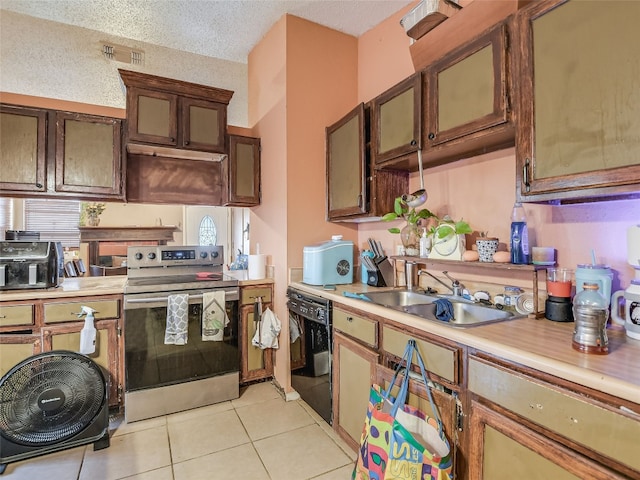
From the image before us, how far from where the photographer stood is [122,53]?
3.02 m

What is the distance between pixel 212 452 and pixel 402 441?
1.28 m

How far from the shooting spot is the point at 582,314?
1.05 metres

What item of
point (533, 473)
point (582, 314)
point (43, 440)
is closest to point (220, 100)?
point (43, 440)

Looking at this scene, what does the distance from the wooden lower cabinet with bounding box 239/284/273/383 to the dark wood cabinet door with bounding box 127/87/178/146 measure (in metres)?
1.39

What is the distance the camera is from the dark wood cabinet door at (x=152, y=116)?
2582mm

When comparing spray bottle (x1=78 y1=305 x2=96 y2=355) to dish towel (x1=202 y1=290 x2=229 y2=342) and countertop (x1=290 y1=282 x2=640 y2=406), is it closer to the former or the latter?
dish towel (x1=202 y1=290 x2=229 y2=342)

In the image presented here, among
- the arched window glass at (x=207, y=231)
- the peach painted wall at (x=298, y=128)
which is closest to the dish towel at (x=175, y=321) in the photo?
the peach painted wall at (x=298, y=128)

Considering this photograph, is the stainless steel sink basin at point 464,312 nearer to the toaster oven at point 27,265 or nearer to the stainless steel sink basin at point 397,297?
the stainless steel sink basin at point 397,297

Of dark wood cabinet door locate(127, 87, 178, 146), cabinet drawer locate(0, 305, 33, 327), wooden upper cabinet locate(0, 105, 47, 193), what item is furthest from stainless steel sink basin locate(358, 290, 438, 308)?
wooden upper cabinet locate(0, 105, 47, 193)

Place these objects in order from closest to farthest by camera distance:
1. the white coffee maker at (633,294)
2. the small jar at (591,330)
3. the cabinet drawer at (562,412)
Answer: the cabinet drawer at (562,412)
the small jar at (591,330)
the white coffee maker at (633,294)

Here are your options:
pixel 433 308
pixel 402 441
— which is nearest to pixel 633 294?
pixel 433 308

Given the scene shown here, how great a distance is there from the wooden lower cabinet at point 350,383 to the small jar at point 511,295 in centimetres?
72

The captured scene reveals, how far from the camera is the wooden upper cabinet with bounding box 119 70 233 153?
102 inches

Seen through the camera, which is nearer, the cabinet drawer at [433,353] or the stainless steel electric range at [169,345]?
the cabinet drawer at [433,353]
